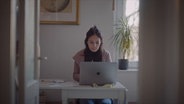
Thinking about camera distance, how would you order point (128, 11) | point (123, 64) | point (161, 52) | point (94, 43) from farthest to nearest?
1. point (128, 11)
2. point (123, 64)
3. point (94, 43)
4. point (161, 52)

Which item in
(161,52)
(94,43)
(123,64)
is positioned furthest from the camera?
(123,64)

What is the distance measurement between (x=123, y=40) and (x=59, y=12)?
1.04 metres

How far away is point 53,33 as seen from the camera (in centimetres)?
455

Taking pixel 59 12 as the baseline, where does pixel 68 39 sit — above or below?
below

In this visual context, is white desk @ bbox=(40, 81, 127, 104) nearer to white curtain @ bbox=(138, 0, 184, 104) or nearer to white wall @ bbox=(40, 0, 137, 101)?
white curtain @ bbox=(138, 0, 184, 104)

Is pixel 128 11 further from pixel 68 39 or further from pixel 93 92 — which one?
pixel 93 92

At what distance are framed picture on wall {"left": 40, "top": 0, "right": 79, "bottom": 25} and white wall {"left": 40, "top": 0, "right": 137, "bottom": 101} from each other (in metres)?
0.09

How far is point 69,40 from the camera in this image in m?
4.55

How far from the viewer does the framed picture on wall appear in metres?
4.52

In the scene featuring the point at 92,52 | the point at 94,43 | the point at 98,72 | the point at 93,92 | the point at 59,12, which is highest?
the point at 59,12

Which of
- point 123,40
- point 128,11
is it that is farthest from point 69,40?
point 128,11

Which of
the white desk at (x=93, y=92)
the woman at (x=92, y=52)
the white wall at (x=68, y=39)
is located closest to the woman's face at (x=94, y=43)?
the woman at (x=92, y=52)

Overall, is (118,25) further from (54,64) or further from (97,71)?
(97,71)

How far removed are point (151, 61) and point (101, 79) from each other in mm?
1430
